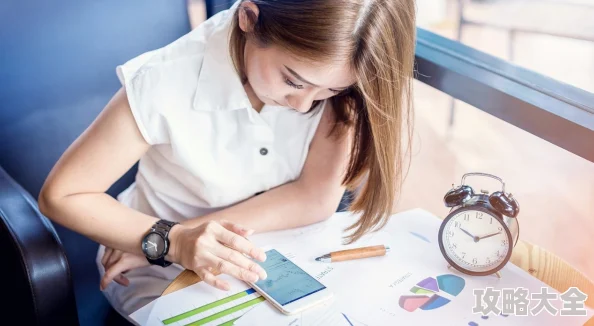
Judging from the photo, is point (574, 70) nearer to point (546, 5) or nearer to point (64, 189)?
point (546, 5)

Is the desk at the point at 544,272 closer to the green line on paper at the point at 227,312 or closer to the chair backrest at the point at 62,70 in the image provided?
the green line on paper at the point at 227,312

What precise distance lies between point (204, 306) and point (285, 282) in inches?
5.2

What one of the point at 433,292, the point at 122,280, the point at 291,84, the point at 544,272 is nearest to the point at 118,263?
the point at 122,280

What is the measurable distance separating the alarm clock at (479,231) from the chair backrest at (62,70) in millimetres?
808

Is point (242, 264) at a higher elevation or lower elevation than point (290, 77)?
lower

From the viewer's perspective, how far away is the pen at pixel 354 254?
3.50ft

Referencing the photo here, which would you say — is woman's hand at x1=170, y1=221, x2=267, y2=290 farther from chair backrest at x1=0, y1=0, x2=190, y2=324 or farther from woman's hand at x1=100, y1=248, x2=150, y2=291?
chair backrest at x1=0, y1=0, x2=190, y2=324

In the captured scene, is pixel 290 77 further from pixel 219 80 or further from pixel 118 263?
pixel 118 263

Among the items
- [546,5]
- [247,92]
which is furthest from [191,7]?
[546,5]

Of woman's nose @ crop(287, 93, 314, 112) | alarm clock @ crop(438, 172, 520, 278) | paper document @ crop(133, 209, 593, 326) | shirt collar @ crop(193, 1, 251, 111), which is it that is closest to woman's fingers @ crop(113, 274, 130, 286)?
paper document @ crop(133, 209, 593, 326)

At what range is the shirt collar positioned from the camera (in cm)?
112

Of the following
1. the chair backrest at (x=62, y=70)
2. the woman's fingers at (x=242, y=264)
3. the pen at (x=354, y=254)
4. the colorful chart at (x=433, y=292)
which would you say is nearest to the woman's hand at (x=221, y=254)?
the woman's fingers at (x=242, y=264)

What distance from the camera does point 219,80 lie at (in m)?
1.13

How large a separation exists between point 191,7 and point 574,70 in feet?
3.11
